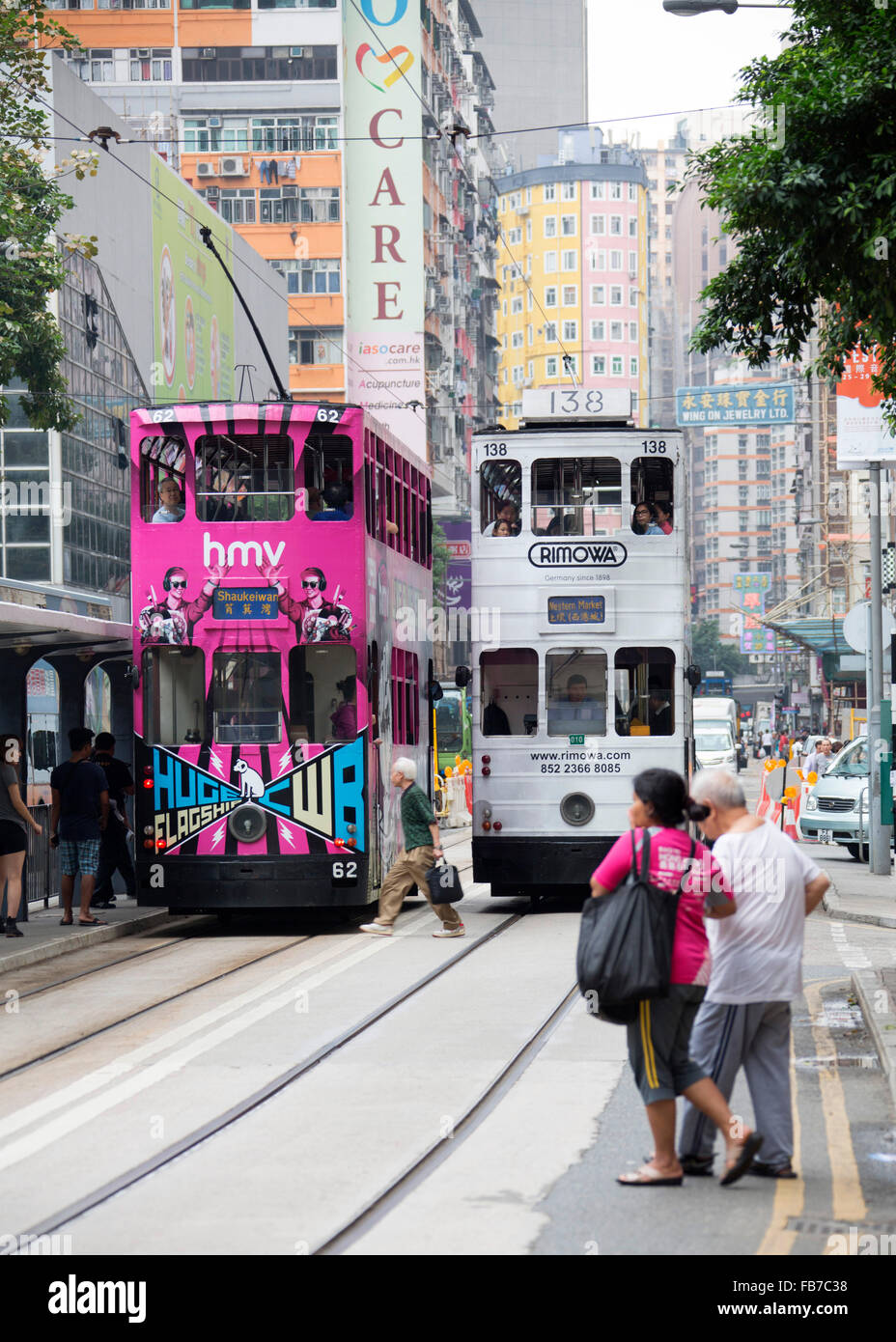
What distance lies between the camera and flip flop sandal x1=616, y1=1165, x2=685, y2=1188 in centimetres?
732

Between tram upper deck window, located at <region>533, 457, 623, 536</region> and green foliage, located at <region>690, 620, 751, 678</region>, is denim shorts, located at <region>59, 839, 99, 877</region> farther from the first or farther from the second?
green foliage, located at <region>690, 620, 751, 678</region>

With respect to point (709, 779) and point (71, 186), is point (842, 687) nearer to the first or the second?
point (71, 186)

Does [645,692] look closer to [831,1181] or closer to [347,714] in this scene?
[347,714]

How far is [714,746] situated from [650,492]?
32898 millimetres

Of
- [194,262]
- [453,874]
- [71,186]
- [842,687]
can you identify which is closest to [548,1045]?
[453,874]

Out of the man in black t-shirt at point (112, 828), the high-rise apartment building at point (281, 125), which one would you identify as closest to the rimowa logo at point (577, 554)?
the man in black t-shirt at point (112, 828)

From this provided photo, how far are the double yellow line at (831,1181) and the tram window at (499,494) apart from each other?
972 cm

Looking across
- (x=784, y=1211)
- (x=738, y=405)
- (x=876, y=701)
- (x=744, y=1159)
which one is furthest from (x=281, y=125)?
(x=784, y=1211)

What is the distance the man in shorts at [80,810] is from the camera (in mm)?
17297

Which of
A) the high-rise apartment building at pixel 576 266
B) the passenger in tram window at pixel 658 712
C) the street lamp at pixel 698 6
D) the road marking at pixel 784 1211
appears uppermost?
the high-rise apartment building at pixel 576 266

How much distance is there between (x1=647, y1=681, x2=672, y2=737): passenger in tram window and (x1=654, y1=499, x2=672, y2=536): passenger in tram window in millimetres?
1534

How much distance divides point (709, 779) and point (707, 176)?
7.05 meters

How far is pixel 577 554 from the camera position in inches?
767

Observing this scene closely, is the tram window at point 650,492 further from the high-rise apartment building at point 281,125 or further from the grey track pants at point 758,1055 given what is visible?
the high-rise apartment building at point 281,125
